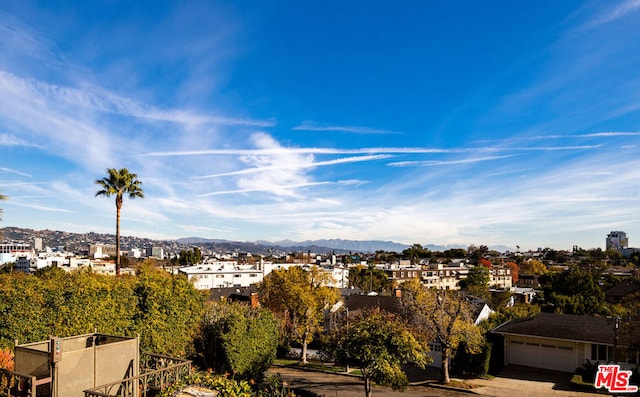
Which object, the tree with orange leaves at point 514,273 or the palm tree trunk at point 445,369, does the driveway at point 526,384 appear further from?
the tree with orange leaves at point 514,273

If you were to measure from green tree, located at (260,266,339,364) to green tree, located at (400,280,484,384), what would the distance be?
7.34 metres

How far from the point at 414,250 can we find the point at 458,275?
72.4 metres

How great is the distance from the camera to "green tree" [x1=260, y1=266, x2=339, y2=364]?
3120 centimetres

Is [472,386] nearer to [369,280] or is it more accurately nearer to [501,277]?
[369,280]

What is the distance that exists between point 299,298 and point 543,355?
16867mm

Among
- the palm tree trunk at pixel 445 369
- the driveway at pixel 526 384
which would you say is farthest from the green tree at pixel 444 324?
the driveway at pixel 526 384

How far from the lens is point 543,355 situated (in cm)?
2858

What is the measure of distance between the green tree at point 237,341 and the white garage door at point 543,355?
1708 centimetres

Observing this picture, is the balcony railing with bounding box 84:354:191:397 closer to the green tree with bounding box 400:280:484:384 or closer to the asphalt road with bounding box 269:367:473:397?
the asphalt road with bounding box 269:367:473:397

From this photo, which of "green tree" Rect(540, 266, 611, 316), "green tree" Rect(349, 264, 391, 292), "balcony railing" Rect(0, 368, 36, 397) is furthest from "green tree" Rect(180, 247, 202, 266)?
"balcony railing" Rect(0, 368, 36, 397)

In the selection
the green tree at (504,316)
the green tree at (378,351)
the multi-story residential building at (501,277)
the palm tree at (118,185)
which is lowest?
the multi-story residential building at (501,277)

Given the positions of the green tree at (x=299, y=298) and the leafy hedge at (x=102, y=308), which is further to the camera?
the green tree at (x=299, y=298)

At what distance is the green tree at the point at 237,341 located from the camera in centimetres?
2116

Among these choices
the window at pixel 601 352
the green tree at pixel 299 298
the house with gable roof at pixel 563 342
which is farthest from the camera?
the green tree at pixel 299 298
